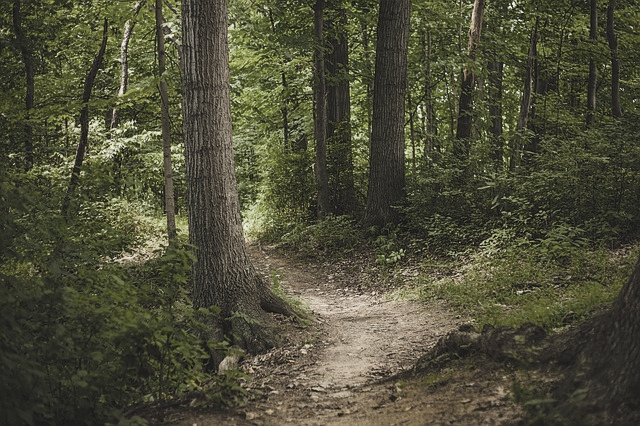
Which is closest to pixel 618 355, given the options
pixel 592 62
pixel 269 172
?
pixel 592 62

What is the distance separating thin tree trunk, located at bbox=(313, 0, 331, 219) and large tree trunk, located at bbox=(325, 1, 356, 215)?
18.8 inches

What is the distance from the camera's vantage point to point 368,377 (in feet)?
17.8

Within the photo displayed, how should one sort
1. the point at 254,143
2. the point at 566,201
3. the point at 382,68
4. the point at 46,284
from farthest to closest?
the point at 254,143
the point at 382,68
the point at 566,201
the point at 46,284

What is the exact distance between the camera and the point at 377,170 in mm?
12188

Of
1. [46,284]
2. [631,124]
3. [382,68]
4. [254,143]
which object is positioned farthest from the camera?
[254,143]

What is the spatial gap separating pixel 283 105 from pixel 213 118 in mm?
11001

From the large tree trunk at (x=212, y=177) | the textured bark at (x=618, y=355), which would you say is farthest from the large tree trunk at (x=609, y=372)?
the large tree trunk at (x=212, y=177)

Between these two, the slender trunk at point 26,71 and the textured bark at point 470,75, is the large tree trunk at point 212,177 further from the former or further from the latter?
the textured bark at point 470,75

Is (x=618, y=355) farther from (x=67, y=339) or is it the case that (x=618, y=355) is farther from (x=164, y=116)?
(x=164, y=116)

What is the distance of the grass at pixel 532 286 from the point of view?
573cm

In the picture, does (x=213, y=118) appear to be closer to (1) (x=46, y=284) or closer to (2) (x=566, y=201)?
(1) (x=46, y=284)

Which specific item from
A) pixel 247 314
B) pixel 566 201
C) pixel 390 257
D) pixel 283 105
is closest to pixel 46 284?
pixel 247 314

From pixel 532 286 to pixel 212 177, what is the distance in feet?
16.1

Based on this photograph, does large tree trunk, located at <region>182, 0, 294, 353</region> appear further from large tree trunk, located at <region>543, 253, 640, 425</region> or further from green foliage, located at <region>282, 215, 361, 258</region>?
green foliage, located at <region>282, 215, 361, 258</region>
